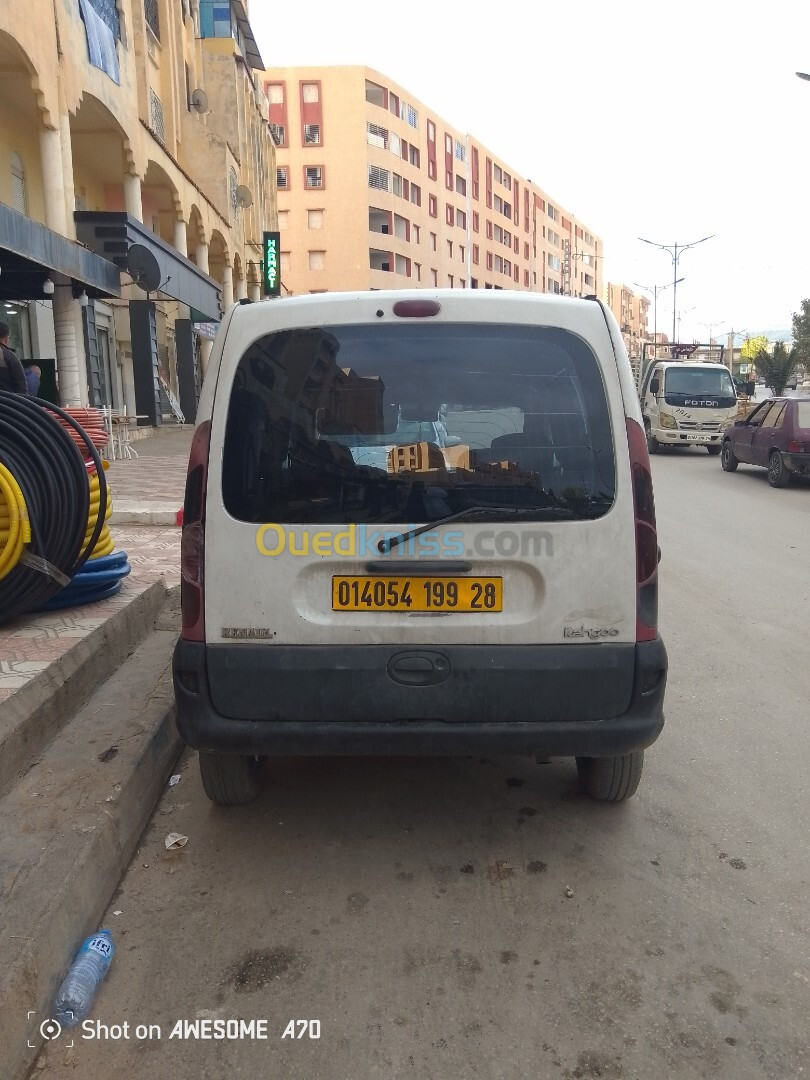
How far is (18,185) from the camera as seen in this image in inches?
673

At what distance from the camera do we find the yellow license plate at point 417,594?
298 centimetres

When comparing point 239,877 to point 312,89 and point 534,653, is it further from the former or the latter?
point 312,89

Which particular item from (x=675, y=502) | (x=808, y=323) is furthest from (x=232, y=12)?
(x=808, y=323)

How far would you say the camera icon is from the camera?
2.37 m

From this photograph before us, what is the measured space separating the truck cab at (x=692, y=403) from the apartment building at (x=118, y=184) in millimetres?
12631

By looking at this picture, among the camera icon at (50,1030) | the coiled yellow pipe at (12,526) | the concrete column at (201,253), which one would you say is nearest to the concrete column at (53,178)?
the concrete column at (201,253)

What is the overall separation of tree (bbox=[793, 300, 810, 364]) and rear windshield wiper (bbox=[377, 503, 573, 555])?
160ft

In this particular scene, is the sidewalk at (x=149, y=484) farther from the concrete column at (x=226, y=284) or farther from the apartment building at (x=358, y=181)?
the apartment building at (x=358, y=181)

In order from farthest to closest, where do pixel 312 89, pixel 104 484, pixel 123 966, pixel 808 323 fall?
pixel 312 89, pixel 808 323, pixel 104 484, pixel 123 966

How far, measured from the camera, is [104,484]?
210 inches

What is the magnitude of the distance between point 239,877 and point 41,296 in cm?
1515

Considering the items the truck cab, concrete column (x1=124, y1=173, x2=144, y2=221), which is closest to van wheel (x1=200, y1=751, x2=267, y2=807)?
concrete column (x1=124, y1=173, x2=144, y2=221)

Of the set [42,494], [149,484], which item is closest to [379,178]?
[149,484]

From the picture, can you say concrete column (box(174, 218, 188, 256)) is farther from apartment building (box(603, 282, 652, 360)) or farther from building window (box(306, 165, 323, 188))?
apartment building (box(603, 282, 652, 360))
